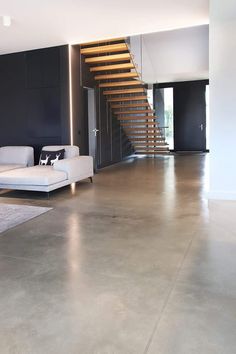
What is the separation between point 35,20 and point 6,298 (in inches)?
188

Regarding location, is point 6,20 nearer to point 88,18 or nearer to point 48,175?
point 88,18

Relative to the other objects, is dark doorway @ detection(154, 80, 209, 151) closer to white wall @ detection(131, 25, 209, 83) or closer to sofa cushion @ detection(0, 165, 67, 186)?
white wall @ detection(131, 25, 209, 83)

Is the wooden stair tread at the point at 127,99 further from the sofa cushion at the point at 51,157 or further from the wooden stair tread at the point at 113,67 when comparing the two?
the sofa cushion at the point at 51,157

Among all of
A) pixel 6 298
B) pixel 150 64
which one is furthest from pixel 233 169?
pixel 150 64

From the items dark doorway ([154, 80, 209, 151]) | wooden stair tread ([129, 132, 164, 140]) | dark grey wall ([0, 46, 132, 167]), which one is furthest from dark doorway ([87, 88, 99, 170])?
dark doorway ([154, 80, 209, 151])

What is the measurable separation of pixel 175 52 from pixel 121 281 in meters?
9.21

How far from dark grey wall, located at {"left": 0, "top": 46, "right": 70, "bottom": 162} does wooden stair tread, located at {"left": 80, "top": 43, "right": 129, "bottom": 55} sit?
585 mm

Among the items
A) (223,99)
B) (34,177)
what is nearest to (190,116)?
(223,99)

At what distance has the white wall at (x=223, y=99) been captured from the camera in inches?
190

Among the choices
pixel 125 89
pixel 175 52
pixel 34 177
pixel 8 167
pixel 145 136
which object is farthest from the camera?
pixel 145 136

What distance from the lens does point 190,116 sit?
518 inches

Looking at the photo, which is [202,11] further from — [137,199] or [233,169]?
[137,199]

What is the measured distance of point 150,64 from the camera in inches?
422

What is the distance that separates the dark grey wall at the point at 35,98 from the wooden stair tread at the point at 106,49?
1.92 ft
